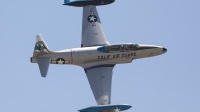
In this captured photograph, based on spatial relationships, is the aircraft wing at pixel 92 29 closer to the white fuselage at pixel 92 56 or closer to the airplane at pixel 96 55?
the airplane at pixel 96 55

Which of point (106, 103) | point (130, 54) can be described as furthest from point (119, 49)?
point (106, 103)

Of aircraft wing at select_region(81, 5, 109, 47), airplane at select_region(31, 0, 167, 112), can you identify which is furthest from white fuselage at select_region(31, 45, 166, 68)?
aircraft wing at select_region(81, 5, 109, 47)

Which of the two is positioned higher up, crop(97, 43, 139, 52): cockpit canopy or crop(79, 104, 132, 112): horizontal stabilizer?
crop(97, 43, 139, 52): cockpit canopy

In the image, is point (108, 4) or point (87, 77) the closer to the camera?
point (87, 77)

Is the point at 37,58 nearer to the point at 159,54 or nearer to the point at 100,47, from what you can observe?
the point at 100,47

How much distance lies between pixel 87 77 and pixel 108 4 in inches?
300

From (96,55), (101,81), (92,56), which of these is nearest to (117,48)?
(96,55)

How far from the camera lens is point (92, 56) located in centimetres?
5725

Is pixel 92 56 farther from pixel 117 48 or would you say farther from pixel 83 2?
pixel 83 2

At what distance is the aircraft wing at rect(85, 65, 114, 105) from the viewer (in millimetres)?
55281

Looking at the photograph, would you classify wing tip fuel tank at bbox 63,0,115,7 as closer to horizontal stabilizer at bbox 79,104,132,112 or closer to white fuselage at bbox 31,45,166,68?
white fuselage at bbox 31,45,166,68

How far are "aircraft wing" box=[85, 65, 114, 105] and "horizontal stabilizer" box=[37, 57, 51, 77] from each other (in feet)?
10.8

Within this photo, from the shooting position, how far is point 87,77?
57031mm

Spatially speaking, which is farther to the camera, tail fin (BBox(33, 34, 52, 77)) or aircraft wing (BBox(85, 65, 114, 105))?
tail fin (BBox(33, 34, 52, 77))
